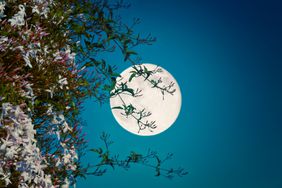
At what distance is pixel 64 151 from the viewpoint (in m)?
2.25

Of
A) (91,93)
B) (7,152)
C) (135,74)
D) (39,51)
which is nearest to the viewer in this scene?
(7,152)

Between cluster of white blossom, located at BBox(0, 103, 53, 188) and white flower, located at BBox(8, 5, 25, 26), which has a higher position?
white flower, located at BBox(8, 5, 25, 26)

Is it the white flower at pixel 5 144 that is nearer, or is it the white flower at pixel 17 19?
the white flower at pixel 5 144

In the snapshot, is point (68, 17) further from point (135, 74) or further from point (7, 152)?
point (7, 152)

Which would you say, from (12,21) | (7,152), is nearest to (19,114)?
(7,152)

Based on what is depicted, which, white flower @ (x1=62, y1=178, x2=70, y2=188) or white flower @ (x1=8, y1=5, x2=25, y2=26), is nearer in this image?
white flower @ (x1=8, y1=5, x2=25, y2=26)

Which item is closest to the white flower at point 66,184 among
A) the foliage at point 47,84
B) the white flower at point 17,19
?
the foliage at point 47,84

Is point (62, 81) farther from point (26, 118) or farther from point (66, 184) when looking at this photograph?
point (66, 184)

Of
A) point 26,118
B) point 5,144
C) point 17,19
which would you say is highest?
point 17,19

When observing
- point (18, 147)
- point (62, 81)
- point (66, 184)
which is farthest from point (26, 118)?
point (66, 184)

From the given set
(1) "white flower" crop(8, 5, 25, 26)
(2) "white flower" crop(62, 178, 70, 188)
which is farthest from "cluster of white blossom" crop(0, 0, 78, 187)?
(2) "white flower" crop(62, 178, 70, 188)

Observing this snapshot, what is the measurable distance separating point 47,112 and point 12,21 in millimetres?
509

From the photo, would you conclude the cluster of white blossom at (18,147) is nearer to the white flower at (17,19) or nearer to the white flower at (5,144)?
the white flower at (5,144)

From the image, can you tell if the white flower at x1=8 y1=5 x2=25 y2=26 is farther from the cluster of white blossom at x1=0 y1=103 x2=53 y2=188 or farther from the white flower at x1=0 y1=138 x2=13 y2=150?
the white flower at x1=0 y1=138 x2=13 y2=150
